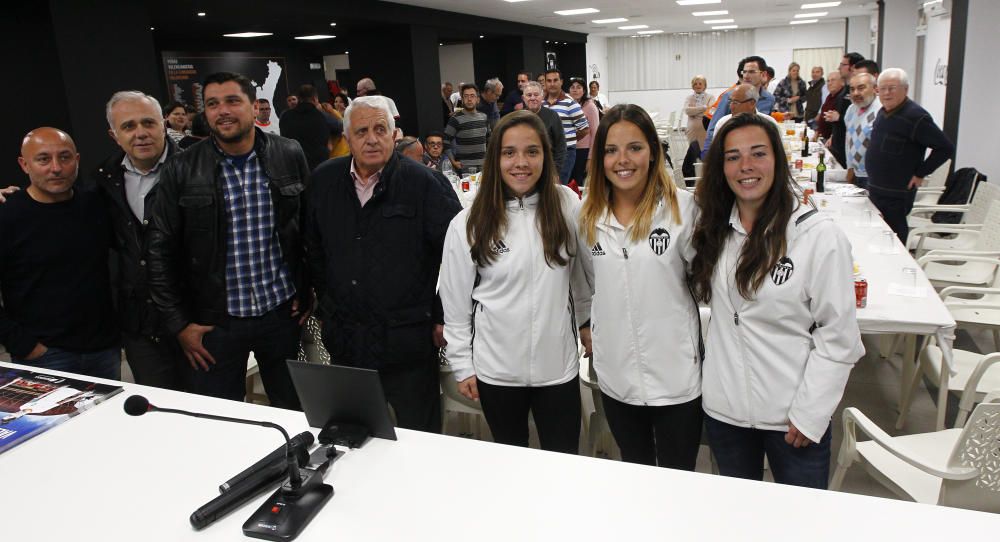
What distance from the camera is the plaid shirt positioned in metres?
2.63

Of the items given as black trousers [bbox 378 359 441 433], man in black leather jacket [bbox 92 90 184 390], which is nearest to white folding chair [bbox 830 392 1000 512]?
black trousers [bbox 378 359 441 433]

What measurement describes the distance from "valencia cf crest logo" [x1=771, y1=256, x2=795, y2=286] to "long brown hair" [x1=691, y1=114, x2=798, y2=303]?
0.04ft

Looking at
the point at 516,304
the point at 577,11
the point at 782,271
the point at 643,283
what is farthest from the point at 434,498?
the point at 577,11

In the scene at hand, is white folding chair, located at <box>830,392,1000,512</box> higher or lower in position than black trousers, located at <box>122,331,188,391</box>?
lower

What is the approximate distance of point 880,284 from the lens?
3.28 meters

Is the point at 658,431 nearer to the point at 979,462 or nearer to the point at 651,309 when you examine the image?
the point at 651,309

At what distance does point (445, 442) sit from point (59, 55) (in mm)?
4905

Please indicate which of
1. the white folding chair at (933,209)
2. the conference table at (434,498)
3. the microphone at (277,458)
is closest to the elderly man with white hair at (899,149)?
the white folding chair at (933,209)

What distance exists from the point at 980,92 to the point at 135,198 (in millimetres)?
8077

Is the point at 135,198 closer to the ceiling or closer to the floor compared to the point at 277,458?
closer to the ceiling

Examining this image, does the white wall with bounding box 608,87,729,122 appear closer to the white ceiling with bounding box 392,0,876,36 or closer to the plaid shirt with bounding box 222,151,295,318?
the white ceiling with bounding box 392,0,876,36

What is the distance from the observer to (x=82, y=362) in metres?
2.88

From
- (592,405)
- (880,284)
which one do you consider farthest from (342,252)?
(880,284)

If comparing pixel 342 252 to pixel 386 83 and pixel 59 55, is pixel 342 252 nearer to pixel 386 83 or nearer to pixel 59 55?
pixel 59 55
